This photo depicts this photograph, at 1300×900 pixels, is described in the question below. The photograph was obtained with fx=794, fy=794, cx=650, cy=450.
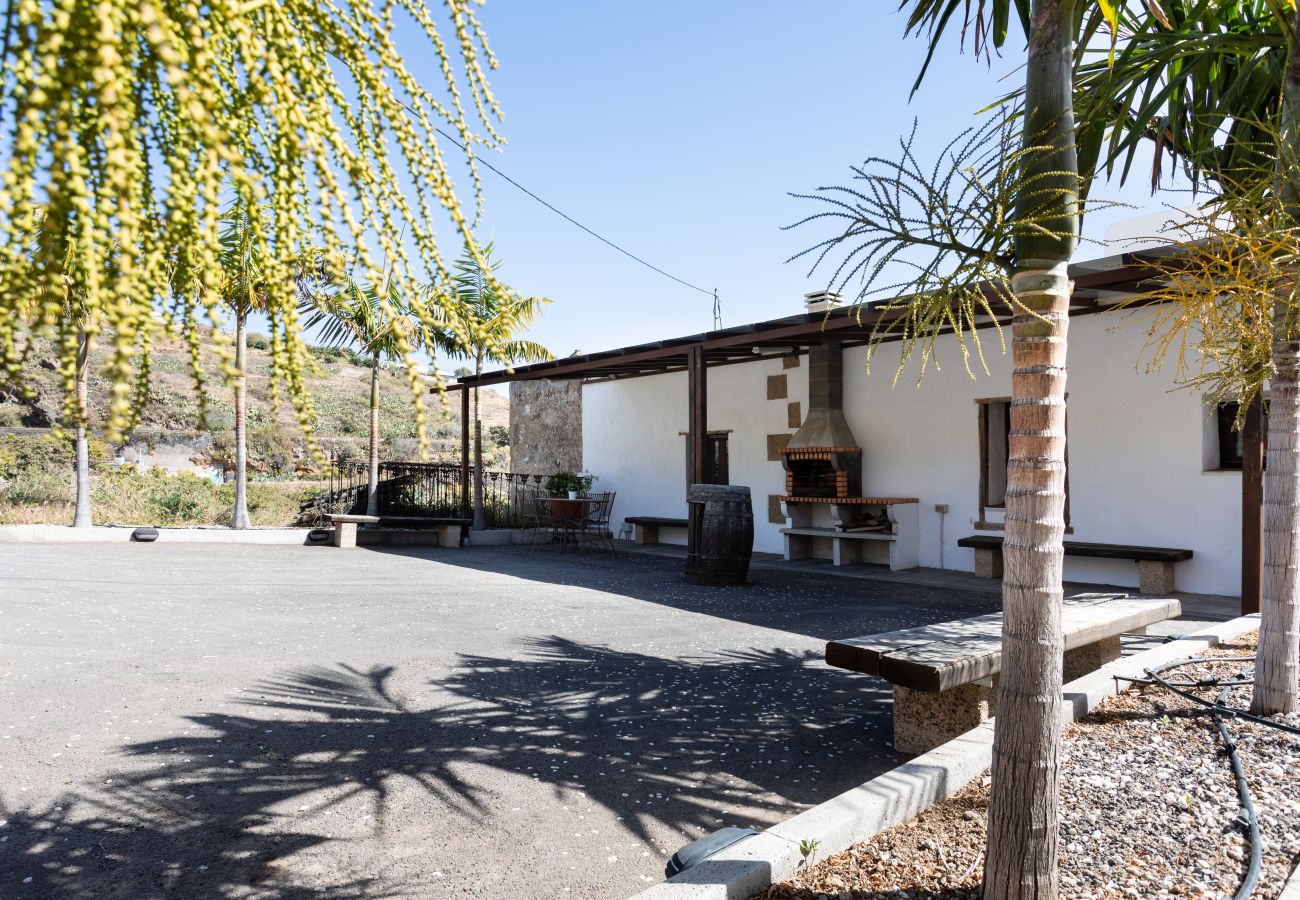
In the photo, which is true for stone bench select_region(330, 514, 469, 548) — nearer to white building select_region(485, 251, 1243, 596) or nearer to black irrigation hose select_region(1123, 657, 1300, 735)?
white building select_region(485, 251, 1243, 596)

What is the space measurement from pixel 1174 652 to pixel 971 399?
5.26 metres

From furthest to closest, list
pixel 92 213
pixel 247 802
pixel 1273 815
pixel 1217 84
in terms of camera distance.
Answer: pixel 1217 84, pixel 247 802, pixel 1273 815, pixel 92 213

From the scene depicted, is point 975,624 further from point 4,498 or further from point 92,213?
point 4,498

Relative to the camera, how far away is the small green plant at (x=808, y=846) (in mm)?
2026

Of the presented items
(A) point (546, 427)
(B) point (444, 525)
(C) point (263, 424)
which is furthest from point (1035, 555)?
(C) point (263, 424)

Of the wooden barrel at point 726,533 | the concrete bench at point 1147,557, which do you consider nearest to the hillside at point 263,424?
the wooden barrel at point 726,533

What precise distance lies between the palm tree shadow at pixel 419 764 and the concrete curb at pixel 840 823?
49 cm

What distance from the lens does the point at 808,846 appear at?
2033 mm

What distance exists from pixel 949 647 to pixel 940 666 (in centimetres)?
37

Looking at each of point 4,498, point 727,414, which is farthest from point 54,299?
point 4,498

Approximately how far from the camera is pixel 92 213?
2.66 ft

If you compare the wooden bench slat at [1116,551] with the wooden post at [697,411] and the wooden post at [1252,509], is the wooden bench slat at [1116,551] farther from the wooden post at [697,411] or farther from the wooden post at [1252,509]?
the wooden post at [697,411]

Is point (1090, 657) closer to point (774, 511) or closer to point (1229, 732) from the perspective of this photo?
point (1229, 732)

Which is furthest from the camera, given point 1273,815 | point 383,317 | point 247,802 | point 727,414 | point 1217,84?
point 727,414
